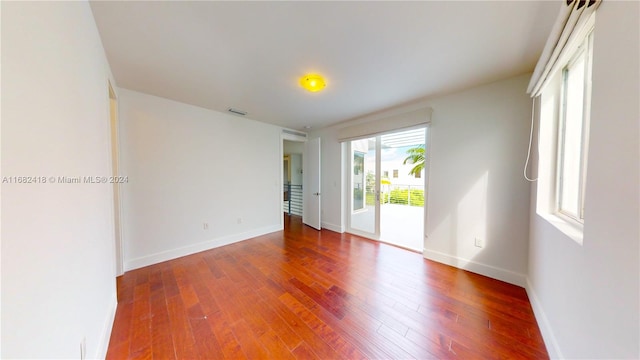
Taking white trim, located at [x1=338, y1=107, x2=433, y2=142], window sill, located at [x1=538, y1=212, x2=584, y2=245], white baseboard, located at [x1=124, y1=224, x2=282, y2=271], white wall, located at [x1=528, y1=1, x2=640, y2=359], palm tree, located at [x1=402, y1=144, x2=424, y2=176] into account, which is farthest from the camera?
palm tree, located at [x1=402, y1=144, x2=424, y2=176]

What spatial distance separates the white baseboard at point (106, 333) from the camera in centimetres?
127

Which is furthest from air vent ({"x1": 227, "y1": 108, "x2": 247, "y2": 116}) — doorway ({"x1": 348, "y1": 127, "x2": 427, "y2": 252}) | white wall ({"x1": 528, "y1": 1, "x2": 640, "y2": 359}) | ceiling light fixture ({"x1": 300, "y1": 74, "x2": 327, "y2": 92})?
white wall ({"x1": 528, "y1": 1, "x2": 640, "y2": 359})

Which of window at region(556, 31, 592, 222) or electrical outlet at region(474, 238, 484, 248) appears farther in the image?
electrical outlet at region(474, 238, 484, 248)

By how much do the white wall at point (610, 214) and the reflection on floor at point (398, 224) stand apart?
2.11 m

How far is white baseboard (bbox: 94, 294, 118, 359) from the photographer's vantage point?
1273mm

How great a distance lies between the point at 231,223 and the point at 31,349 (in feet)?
9.64

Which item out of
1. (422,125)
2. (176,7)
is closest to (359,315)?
(422,125)

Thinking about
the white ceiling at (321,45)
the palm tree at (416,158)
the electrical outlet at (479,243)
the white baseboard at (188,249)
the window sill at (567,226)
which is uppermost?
the white ceiling at (321,45)

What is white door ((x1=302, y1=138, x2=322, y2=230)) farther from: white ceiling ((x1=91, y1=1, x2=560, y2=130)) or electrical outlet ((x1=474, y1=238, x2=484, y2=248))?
electrical outlet ((x1=474, y1=238, x2=484, y2=248))

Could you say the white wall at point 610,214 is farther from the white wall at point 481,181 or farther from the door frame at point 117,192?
the door frame at point 117,192

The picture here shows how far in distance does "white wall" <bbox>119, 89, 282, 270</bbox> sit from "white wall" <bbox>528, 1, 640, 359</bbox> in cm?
387

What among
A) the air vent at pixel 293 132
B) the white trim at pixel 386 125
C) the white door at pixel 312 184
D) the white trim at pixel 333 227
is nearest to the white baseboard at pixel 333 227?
the white trim at pixel 333 227

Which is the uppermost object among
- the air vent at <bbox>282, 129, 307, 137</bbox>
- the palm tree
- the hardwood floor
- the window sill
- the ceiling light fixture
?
the ceiling light fixture

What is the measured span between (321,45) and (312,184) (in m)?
3.11
